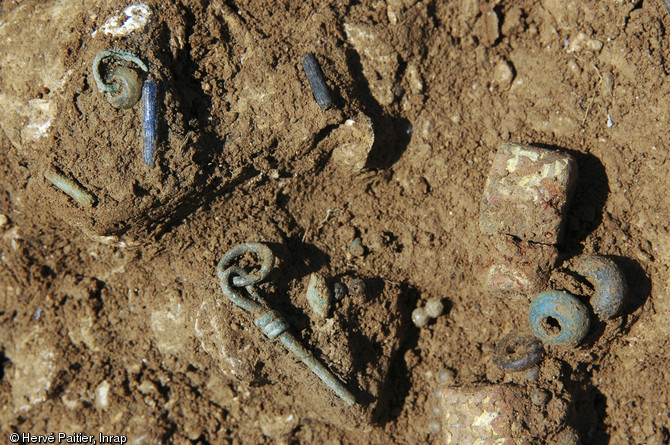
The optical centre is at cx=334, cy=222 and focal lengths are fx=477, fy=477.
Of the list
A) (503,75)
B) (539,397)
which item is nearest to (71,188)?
(503,75)

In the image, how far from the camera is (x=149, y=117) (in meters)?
2.90

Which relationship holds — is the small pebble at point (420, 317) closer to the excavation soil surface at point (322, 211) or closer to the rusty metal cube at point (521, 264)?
the excavation soil surface at point (322, 211)

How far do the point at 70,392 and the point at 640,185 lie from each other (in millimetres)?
4395

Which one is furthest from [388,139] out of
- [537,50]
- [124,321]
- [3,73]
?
[3,73]

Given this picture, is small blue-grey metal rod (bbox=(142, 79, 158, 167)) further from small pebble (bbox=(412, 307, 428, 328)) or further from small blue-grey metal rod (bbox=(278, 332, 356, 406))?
small pebble (bbox=(412, 307, 428, 328))

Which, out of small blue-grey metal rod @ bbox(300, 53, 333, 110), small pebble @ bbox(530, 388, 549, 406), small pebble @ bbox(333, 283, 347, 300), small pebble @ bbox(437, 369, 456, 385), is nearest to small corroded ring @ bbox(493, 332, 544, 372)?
small pebble @ bbox(530, 388, 549, 406)

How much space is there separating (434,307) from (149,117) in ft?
7.43

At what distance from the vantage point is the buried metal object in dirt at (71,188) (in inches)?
117

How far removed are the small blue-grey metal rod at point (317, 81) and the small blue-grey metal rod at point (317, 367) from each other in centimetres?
151

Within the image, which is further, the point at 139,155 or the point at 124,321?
the point at 124,321

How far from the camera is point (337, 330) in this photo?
318 cm

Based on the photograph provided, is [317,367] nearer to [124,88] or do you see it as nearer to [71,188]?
[71,188]

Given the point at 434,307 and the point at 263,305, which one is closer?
the point at 263,305

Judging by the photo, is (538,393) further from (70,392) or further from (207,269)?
(70,392)
